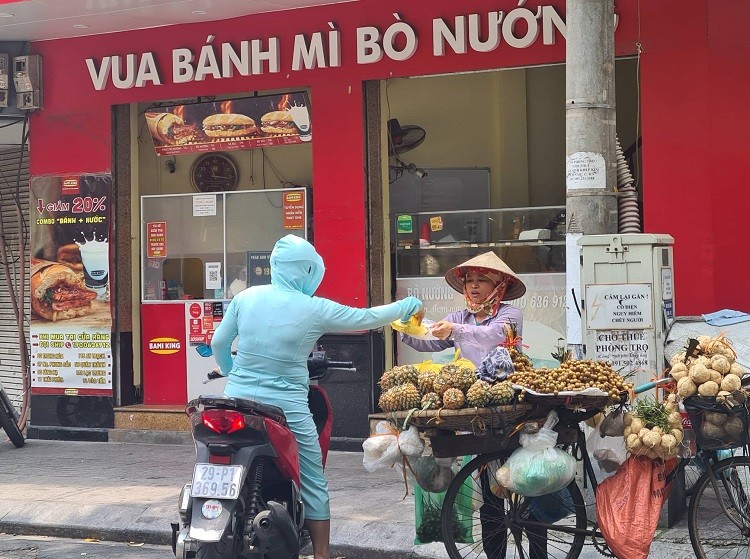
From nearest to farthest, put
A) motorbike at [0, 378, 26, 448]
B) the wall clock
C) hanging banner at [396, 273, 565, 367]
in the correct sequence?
hanging banner at [396, 273, 565, 367] → motorbike at [0, 378, 26, 448] → the wall clock

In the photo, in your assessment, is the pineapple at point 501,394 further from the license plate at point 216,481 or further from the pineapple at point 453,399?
the license plate at point 216,481

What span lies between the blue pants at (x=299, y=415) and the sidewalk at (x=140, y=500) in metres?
0.96

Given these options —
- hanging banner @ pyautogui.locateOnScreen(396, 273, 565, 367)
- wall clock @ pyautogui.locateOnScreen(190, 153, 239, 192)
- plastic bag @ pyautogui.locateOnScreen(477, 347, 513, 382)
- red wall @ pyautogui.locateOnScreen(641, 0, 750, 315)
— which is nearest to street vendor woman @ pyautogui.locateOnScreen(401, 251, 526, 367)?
plastic bag @ pyautogui.locateOnScreen(477, 347, 513, 382)

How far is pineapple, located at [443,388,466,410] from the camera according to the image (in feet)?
17.0

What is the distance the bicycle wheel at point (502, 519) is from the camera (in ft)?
18.1

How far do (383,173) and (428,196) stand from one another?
70 cm

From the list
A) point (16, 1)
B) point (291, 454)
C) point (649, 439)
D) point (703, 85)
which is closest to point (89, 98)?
point (16, 1)

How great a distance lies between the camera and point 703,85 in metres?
8.39

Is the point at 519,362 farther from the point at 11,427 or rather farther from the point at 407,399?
the point at 11,427

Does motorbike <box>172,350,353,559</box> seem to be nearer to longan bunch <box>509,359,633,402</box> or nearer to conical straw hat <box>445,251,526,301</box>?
longan bunch <box>509,359,633,402</box>

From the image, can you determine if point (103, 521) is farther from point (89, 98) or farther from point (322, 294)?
point (89, 98)

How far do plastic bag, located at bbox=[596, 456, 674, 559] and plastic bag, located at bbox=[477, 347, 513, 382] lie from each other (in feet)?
2.44

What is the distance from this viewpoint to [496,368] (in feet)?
17.4

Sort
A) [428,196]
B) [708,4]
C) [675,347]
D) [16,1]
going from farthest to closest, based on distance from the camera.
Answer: [428,196]
[16,1]
[708,4]
[675,347]
